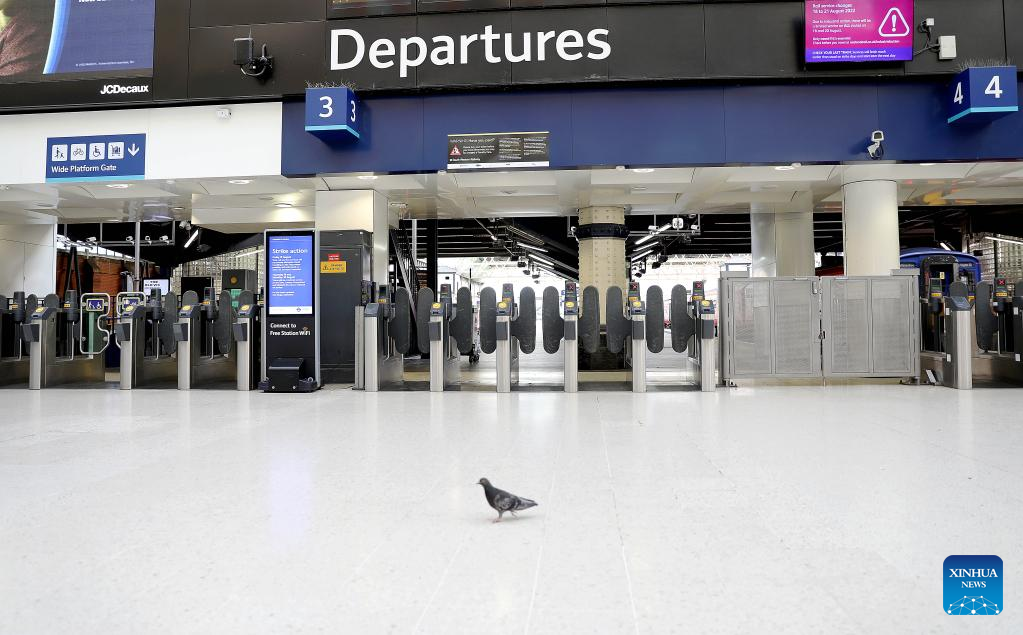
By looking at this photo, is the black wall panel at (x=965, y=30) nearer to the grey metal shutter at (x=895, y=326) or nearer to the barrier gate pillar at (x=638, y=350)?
the grey metal shutter at (x=895, y=326)

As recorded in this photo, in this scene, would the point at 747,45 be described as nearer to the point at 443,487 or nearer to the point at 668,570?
the point at 443,487

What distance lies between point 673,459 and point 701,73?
261 inches

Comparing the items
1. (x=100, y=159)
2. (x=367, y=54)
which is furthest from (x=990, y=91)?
(x=100, y=159)

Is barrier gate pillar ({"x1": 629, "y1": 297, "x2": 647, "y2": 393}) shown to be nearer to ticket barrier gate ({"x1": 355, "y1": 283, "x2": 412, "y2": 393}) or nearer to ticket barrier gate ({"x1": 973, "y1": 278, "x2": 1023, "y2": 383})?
ticket barrier gate ({"x1": 355, "y1": 283, "x2": 412, "y2": 393})

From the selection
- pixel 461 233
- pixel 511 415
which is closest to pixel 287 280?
pixel 511 415

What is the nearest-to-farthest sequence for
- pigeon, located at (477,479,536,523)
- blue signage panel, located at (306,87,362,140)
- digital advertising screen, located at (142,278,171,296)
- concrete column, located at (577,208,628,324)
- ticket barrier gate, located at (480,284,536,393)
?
pigeon, located at (477,479,536,523), ticket barrier gate, located at (480,284,536,393), blue signage panel, located at (306,87,362,140), concrete column, located at (577,208,628,324), digital advertising screen, located at (142,278,171,296)

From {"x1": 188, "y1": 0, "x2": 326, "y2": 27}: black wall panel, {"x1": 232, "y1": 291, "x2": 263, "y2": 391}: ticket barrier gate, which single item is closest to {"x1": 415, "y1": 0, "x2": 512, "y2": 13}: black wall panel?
{"x1": 188, "y1": 0, "x2": 326, "y2": 27}: black wall panel

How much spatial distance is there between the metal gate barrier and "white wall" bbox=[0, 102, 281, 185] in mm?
6817

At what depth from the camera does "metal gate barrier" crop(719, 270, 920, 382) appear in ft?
30.4

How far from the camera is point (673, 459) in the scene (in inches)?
166

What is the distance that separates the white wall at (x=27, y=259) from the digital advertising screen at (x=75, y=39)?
4.40m

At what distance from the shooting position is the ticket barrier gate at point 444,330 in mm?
9023

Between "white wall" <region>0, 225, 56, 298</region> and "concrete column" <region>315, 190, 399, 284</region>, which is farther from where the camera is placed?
"white wall" <region>0, 225, 56, 298</region>

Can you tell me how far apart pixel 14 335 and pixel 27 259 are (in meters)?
3.64
